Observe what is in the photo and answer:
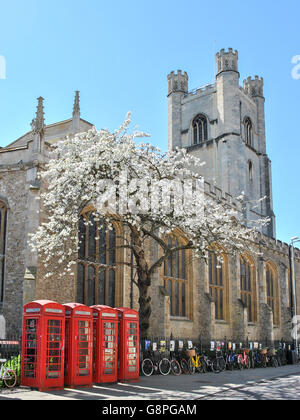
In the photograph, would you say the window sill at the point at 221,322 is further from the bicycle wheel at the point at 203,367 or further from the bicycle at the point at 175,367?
the bicycle at the point at 175,367

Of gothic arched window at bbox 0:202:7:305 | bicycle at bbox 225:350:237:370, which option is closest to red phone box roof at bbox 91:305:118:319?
gothic arched window at bbox 0:202:7:305

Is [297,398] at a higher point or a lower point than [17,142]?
lower

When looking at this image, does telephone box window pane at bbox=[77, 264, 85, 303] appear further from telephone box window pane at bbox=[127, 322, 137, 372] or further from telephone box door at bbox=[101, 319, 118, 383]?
telephone box door at bbox=[101, 319, 118, 383]

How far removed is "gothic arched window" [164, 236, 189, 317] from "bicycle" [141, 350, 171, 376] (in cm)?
715

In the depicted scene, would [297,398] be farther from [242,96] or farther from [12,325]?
[242,96]

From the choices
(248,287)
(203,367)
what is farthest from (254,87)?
(203,367)

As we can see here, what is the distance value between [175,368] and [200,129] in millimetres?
31773

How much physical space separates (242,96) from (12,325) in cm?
3471

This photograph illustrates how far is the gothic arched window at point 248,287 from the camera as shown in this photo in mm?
32562

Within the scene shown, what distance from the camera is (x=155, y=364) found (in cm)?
1688

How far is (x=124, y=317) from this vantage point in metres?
14.1
